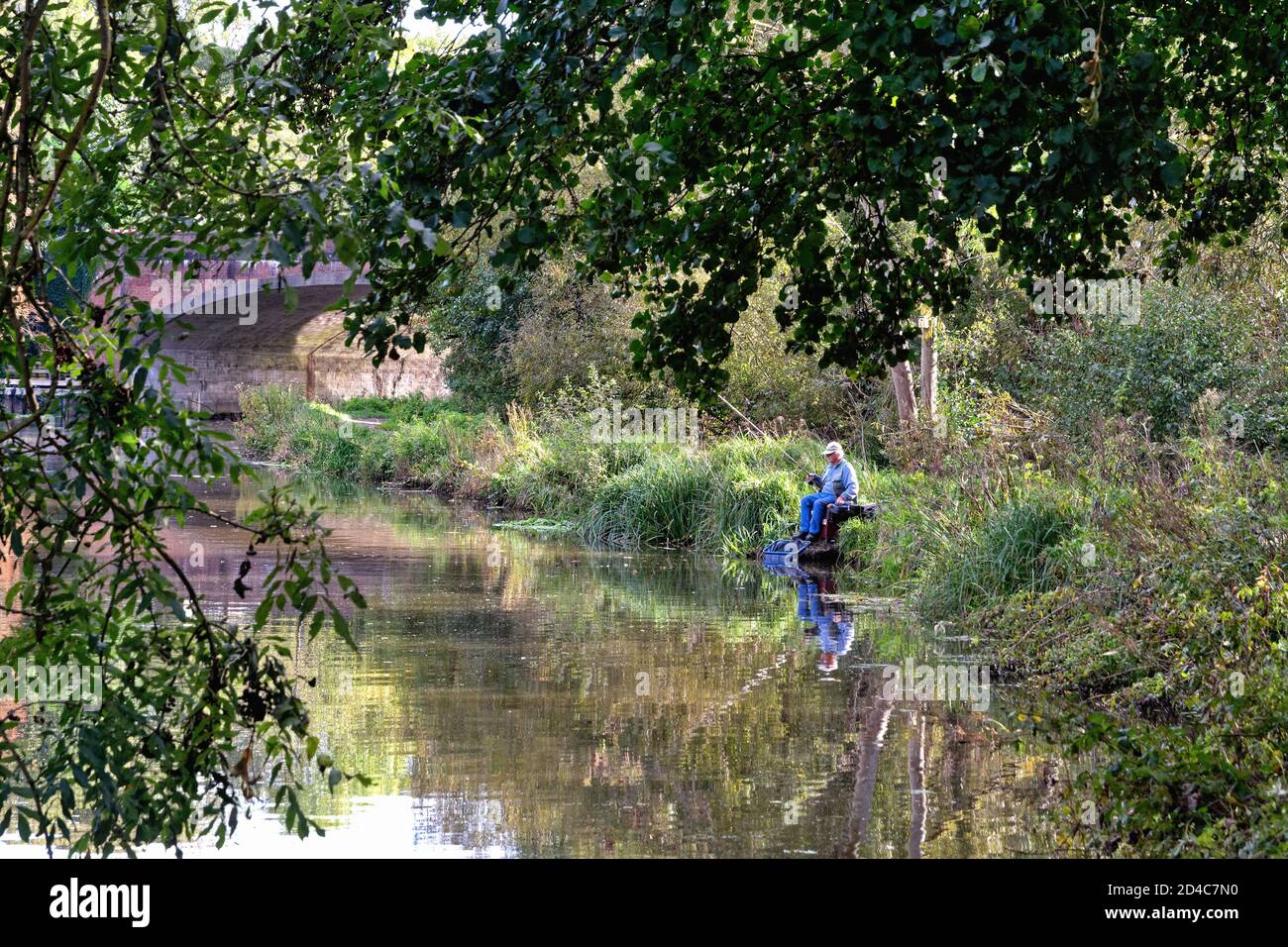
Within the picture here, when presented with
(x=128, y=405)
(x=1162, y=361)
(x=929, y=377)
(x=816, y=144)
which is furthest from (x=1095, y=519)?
(x=929, y=377)

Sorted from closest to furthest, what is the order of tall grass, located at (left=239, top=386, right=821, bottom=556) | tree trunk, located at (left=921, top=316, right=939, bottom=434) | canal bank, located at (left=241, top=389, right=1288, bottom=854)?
1. canal bank, located at (left=241, top=389, right=1288, bottom=854)
2. tall grass, located at (left=239, top=386, right=821, bottom=556)
3. tree trunk, located at (left=921, top=316, right=939, bottom=434)

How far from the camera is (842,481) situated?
1691cm

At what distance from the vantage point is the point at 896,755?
7863 mm

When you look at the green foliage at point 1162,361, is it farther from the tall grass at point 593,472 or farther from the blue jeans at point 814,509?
the tall grass at point 593,472

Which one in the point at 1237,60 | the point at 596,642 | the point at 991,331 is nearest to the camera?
the point at 1237,60

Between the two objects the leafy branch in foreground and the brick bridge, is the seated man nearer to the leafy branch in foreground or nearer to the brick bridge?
the leafy branch in foreground

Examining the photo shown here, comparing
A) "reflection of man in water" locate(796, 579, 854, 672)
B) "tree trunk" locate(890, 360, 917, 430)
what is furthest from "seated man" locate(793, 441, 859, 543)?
"tree trunk" locate(890, 360, 917, 430)

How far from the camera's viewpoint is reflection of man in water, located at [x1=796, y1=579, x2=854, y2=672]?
36.7ft

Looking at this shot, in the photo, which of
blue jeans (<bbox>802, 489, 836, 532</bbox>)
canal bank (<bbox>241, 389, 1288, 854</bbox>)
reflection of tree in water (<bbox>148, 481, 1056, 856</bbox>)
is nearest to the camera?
canal bank (<bbox>241, 389, 1288, 854</bbox>)

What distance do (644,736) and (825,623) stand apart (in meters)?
4.75
